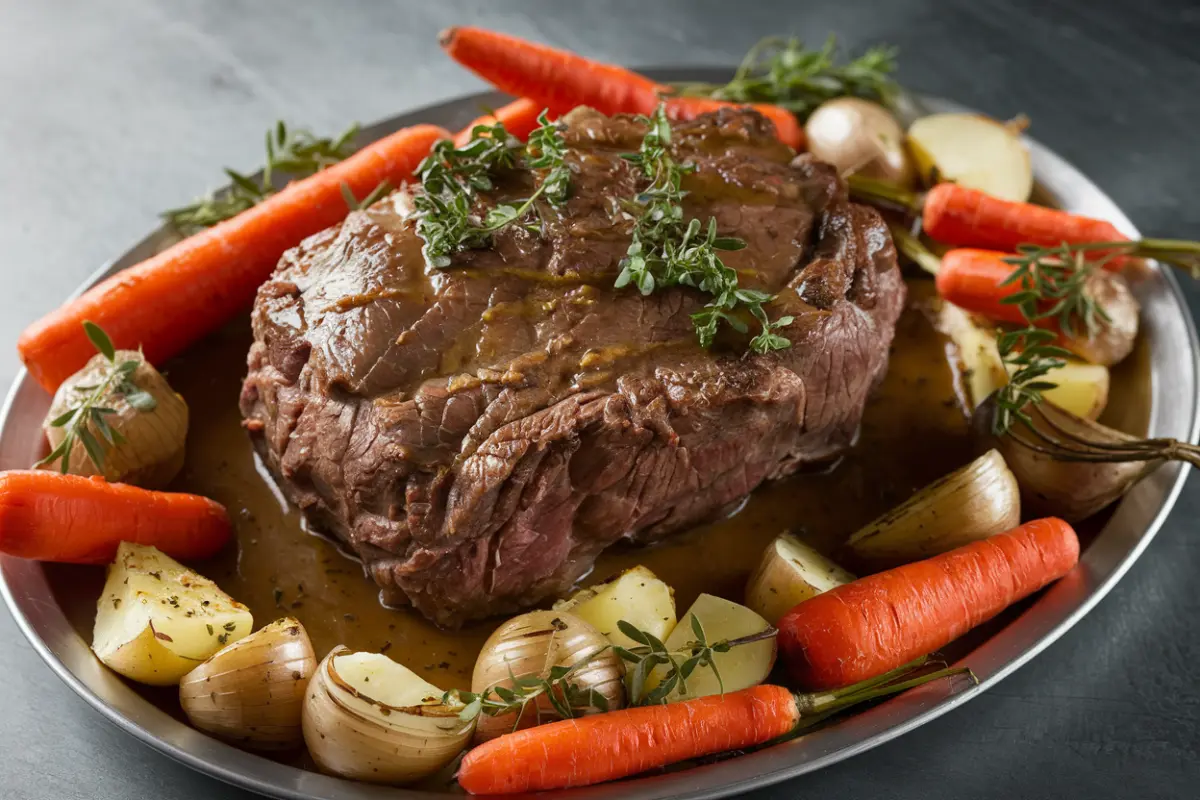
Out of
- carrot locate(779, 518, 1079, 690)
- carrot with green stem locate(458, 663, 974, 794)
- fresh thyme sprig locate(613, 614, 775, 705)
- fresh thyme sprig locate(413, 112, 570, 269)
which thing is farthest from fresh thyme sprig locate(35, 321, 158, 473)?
carrot locate(779, 518, 1079, 690)

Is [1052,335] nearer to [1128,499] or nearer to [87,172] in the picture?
[1128,499]

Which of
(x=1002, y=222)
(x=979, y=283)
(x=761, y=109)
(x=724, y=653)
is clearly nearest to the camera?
(x=724, y=653)

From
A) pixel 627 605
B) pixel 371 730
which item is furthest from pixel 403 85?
pixel 371 730

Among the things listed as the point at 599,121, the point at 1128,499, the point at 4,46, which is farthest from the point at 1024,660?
the point at 4,46

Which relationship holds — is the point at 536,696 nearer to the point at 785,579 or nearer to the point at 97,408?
the point at 785,579

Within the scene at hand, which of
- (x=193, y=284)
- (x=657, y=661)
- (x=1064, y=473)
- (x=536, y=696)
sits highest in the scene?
(x=193, y=284)
